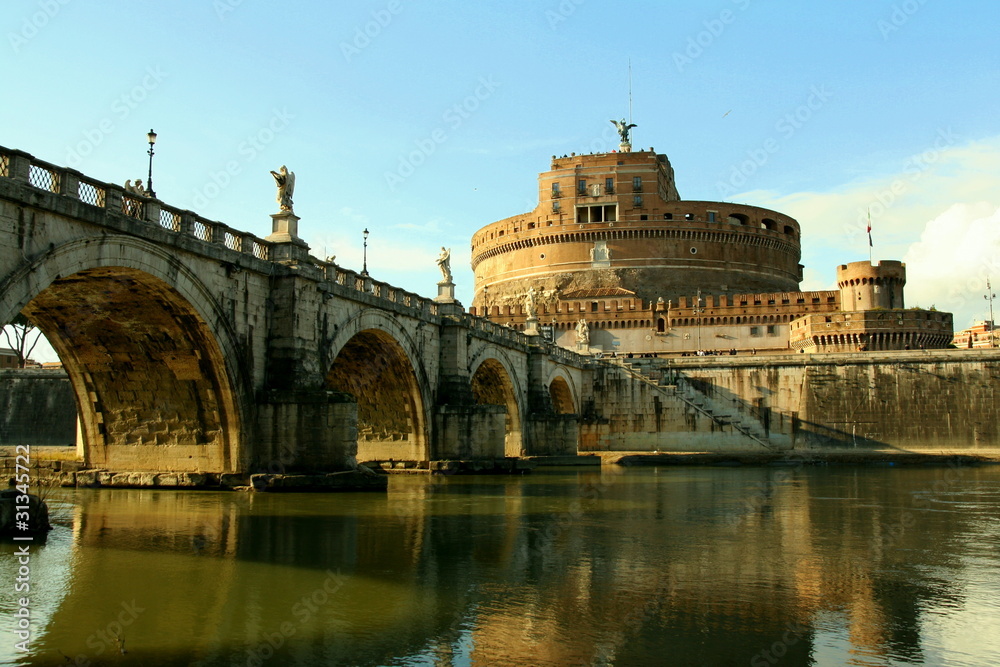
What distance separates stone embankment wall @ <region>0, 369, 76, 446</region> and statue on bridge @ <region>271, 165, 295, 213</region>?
114 feet

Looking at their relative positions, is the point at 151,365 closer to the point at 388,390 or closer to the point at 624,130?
the point at 388,390

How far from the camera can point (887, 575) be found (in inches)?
458

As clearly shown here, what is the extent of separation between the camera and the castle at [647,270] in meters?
72.9

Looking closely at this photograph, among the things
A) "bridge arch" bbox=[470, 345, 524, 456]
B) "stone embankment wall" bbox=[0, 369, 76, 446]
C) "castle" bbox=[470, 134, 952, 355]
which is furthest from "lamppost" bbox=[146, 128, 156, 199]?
"castle" bbox=[470, 134, 952, 355]

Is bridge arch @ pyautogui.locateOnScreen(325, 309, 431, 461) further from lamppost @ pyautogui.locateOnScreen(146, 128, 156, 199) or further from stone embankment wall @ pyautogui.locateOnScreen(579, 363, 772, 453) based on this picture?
stone embankment wall @ pyautogui.locateOnScreen(579, 363, 772, 453)

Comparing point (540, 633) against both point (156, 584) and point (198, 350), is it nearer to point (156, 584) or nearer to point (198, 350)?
point (156, 584)

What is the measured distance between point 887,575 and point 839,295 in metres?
66.1

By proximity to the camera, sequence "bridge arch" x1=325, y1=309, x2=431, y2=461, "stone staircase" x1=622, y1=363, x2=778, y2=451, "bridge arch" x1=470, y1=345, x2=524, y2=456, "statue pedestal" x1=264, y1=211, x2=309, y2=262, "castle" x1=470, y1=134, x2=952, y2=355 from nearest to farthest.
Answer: "statue pedestal" x1=264, y1=211, x2=309, y2=262 → "bridge arch" x1=325, y1=309, x2=431, y2=461 → "bridge arch" x1=470, y1=345, x2=524, y2=456 → "stone staircase" x1=622, y1=363, x2=778, y2=451 → "castle" x1=470, y1=134, x2=952, y2=355

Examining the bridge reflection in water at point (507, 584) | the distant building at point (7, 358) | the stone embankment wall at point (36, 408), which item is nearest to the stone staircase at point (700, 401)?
the bridge reflection in water at point (507, 584)

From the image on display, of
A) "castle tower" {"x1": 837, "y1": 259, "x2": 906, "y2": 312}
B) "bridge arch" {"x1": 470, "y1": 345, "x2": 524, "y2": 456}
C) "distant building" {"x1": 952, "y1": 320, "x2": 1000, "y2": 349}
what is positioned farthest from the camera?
"distant building" {"x1": 952, "y1": 320, "x2": 1000, "y2": 349}

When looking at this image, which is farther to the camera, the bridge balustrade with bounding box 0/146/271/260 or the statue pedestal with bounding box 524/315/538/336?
the statue pedestal with bounding box 524/315/538/336

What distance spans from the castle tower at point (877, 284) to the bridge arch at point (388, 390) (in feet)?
154

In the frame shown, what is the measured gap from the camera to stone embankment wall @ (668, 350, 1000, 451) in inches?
1989

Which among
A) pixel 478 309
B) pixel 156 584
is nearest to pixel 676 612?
pixel 156 584
